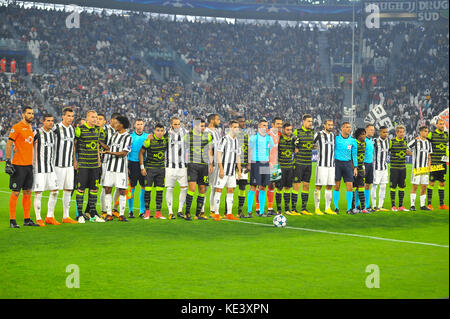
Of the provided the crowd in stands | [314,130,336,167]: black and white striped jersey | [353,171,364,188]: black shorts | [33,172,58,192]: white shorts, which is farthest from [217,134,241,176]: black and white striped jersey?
the crowd in stands

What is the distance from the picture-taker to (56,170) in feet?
41.5

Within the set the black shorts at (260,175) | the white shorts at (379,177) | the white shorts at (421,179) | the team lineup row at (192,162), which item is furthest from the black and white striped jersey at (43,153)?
the white shorts at (421,179)

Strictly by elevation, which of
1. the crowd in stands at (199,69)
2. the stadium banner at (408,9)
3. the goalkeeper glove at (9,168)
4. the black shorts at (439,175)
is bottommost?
the black shorts at (439,175)

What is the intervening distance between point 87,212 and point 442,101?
112ft

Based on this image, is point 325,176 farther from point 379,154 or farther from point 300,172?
point 379,154

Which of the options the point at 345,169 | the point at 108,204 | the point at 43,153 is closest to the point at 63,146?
the point at 43,153

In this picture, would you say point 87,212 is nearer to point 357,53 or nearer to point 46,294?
point 46,294

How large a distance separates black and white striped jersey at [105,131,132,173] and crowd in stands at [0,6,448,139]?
2706 cm

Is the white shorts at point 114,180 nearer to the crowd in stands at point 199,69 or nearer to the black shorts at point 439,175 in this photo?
the black shorts at point 439,175

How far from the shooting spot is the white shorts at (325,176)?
48.2 ft

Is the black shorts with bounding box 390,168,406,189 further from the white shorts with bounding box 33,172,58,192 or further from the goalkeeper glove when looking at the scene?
the goalkeeper glove

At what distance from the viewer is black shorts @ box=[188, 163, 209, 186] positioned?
1343cm

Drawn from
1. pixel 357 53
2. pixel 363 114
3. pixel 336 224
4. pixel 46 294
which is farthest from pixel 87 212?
pixel 357 53

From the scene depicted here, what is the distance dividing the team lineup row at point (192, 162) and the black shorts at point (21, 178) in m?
0.02
